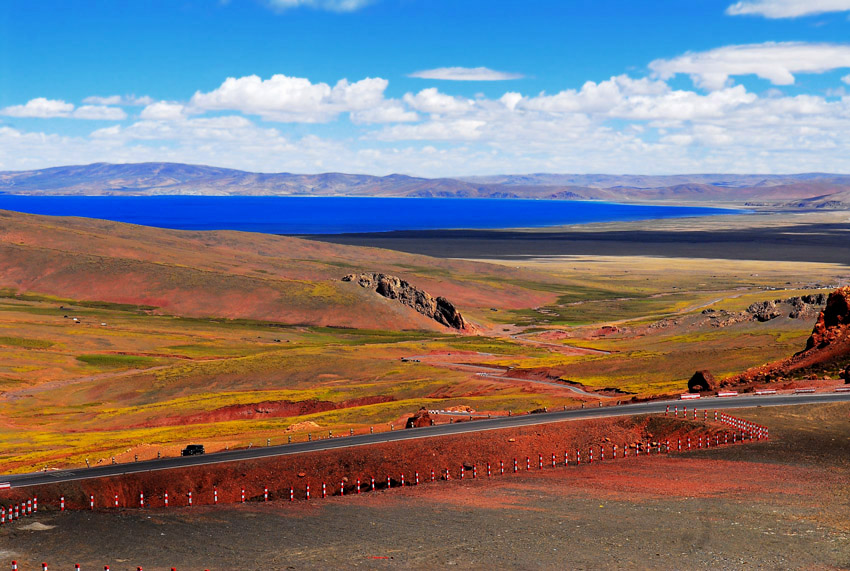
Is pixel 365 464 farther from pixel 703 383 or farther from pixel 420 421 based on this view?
pixel 703 383

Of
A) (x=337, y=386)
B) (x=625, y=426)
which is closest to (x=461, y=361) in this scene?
(x=337, y=386)

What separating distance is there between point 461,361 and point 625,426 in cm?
6029

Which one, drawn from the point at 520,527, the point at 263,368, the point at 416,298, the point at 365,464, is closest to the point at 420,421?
the point at 365,464

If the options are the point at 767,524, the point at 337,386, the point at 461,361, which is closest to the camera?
the point at 767,524

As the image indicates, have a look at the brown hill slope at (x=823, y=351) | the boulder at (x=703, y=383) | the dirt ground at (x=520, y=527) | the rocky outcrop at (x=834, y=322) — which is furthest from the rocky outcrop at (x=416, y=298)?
the dirt ground at (x=520, y=527)

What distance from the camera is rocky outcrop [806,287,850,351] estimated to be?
248ft

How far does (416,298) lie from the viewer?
169 metres

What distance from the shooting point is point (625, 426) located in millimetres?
54156

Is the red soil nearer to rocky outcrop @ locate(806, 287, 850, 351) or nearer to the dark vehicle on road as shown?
the dark vehicle on road

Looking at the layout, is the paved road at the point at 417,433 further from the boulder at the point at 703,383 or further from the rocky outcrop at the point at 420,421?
the boulder at the point at 703,383

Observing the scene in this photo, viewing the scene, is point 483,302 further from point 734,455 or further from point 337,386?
point 734,455

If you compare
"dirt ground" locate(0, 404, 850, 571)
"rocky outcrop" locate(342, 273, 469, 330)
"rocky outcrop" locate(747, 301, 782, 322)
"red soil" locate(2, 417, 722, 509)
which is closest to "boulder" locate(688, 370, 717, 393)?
"red soil" locate(2, 417, 722, 509)

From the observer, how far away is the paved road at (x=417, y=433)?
47.0 metres

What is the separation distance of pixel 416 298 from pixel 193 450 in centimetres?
→ 11718
